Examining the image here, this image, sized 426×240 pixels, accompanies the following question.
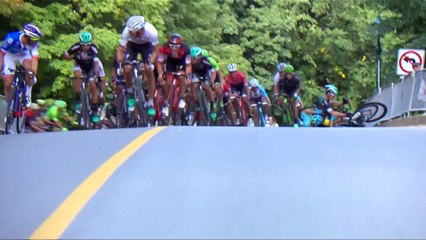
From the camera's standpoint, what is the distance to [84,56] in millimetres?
15062

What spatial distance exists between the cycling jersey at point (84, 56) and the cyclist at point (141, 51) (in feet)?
2.09

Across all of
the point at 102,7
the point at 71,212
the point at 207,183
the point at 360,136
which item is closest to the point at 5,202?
the point at 71,212

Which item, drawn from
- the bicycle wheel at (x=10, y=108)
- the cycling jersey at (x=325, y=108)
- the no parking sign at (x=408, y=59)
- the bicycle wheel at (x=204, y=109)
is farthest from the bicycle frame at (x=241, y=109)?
the no parking sign at (x=408, y=59)

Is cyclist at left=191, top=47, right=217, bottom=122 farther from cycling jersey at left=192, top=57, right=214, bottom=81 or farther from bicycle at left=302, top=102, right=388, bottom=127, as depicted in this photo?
bicycle at left=302, top=102, right=388, bottom=127

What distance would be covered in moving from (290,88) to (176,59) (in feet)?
16.7

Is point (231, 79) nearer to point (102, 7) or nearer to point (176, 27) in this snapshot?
point (102, 7)

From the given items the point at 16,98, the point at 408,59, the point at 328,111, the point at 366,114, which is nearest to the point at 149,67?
the point at 16,98

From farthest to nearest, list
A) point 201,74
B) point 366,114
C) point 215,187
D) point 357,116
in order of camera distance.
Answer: point 366,114 → point 357,116 → point 201,74 → point 215,187

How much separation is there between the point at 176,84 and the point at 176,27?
20.0 meters

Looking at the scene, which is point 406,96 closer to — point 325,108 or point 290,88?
point 325,108

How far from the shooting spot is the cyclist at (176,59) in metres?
15.5

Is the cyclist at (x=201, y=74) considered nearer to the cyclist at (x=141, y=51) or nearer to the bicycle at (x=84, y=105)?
the cyclist at (x=141, y=51)

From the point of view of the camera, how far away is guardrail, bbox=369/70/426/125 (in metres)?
21.0

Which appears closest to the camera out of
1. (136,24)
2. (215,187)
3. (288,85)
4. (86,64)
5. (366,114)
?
(215,187)
